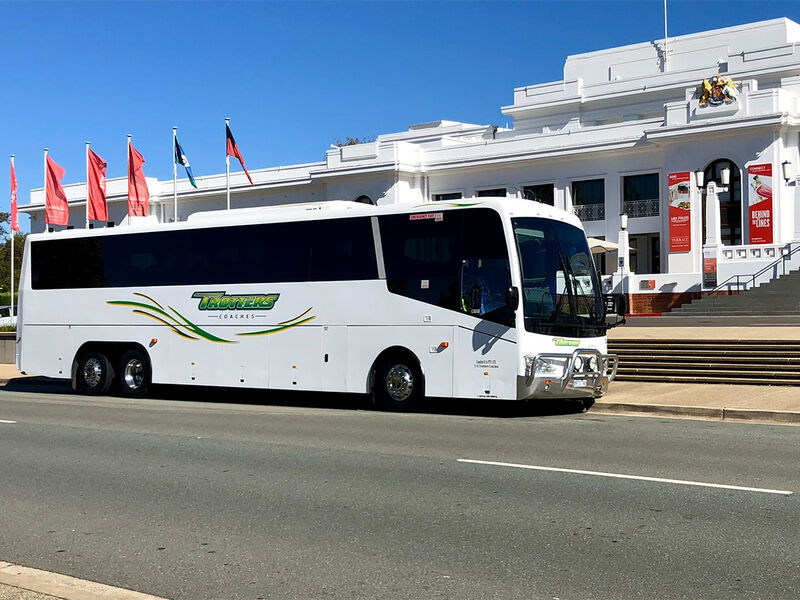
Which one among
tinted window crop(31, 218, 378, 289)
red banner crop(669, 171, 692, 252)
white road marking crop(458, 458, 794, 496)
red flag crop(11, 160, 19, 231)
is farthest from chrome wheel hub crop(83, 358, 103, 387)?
red banner crop(669, 171, 692, 252)

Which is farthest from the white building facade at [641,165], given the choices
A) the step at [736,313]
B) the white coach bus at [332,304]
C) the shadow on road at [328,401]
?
the white coach bus at [332,304]

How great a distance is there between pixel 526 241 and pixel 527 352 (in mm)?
1808

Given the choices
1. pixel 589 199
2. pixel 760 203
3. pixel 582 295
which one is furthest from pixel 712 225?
pixel 582 295

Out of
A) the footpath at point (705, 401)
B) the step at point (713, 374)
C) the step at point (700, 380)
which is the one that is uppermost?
the step at point (713, 374)

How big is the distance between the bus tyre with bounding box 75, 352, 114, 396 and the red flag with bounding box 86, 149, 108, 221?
17453 millimetres

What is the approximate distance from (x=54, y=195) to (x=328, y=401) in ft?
76.5

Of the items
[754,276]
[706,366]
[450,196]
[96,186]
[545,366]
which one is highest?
[450,196]

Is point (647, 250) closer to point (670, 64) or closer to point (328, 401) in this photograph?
point (670, 64)

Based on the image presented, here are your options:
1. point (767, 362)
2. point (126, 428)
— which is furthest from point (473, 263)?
point (767, 362)

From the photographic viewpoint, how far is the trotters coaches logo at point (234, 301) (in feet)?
60.3

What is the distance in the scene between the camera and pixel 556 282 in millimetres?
15750

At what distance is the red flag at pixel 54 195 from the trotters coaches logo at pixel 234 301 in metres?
21.0

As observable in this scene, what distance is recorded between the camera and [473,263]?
15875mm

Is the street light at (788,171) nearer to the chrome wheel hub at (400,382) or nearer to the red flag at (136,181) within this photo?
the red flag at (136,181)
